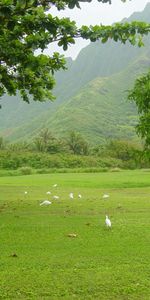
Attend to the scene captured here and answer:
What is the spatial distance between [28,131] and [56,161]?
123242 mm

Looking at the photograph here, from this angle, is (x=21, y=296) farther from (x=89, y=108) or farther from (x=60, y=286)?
(x=89, y=108)

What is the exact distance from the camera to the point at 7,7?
7777mm

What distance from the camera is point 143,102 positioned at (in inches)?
448

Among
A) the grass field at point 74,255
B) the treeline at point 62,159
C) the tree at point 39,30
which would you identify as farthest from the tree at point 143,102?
the treeline at point 62,159

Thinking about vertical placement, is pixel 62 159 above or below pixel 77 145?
below

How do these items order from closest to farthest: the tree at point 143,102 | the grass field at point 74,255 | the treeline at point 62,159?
the grass field at point 74,255 < the tree at point 143,102 < the treeline at point 62,159

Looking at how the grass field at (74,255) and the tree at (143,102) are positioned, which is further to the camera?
the tree at (143,102)

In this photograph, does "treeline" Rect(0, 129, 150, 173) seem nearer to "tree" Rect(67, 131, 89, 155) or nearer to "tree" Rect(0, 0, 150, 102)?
"tree" Rect(67, 131, 89, 155)

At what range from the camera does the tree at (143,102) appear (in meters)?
11.2

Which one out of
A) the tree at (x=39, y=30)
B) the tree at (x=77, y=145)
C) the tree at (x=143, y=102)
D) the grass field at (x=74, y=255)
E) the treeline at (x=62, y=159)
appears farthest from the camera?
the tree at (x=77, y=145)

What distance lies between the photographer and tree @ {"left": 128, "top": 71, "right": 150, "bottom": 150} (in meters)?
11.2

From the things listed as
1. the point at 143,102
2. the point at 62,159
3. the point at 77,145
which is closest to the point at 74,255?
the point at 143,102

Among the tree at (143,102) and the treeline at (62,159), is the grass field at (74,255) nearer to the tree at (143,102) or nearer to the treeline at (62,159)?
the tree at (143,102)

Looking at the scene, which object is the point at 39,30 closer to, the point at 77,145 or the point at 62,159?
the point at 62,159
